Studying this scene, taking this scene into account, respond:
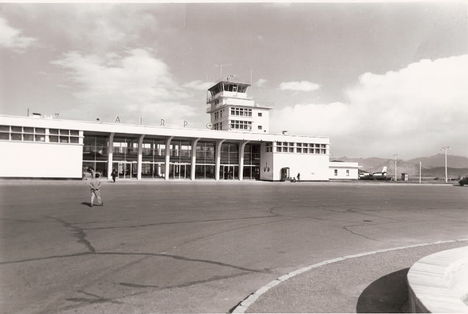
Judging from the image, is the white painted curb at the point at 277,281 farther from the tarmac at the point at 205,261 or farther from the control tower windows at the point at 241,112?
the control tower windows at the point at 241,112

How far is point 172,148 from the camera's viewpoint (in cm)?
5272

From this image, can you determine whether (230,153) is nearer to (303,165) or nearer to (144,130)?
(303,165)

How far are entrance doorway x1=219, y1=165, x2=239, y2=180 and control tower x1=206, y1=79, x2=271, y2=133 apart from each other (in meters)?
7.42

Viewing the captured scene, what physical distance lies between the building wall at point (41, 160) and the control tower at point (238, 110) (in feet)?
83.7

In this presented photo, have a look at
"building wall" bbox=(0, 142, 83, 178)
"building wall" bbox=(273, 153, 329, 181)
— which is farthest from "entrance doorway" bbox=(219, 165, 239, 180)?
"building wall" bbox=(0, 142, 83, 178)

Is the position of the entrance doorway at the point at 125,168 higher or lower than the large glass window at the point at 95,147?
lower

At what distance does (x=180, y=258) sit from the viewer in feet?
26.4

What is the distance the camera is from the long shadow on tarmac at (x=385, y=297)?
5.26 m

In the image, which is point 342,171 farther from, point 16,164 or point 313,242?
point 313,242

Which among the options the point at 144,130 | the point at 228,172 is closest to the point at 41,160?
the point at 144,130

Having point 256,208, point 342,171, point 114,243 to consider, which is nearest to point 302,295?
point 114,243

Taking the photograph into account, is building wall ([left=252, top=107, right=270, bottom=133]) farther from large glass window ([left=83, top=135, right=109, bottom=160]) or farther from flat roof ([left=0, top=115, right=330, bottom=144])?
large glass window ([left=83, top=135, right=109, bottom=160])

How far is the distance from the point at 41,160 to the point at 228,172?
25.1 m

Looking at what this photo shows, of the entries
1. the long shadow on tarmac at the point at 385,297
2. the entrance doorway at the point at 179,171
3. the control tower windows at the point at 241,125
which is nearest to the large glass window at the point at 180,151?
the entrance doorway at the point at 179,171
